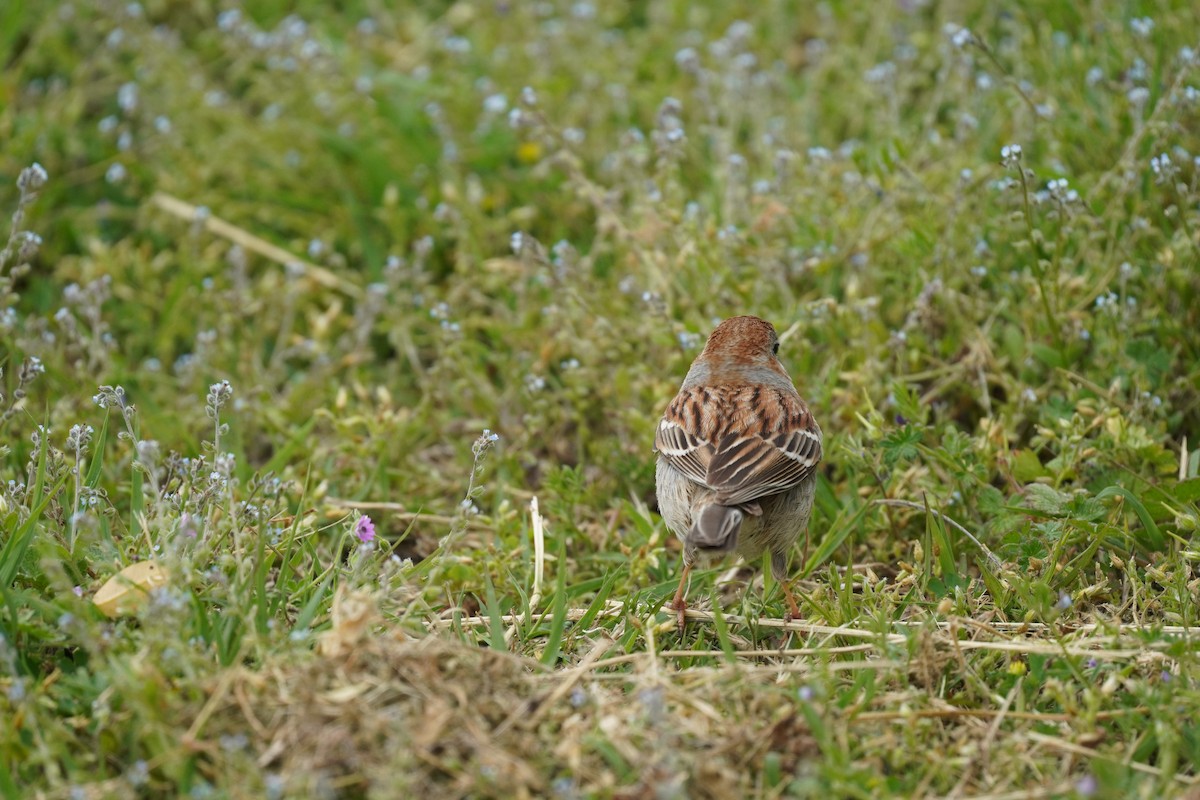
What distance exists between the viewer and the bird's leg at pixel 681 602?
4938 millimetres

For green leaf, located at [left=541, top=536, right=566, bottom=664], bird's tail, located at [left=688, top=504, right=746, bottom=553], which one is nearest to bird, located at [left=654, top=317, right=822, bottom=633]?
bird's tail, located at [left=688, top=504, right=746, bottom=553]

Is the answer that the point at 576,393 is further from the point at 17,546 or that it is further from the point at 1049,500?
the point at 17,546

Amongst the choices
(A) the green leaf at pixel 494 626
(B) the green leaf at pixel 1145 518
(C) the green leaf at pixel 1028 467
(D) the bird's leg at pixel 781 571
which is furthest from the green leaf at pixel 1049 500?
(A) the green leaf at pixel 494 626

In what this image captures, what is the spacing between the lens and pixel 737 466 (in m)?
4.97

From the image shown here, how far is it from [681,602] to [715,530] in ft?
1.66

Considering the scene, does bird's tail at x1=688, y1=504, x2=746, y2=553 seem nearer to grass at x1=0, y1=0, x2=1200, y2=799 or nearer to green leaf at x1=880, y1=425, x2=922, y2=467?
grass at x1=0, y1=0, x2=1200, y2=799

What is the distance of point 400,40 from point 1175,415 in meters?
6.25

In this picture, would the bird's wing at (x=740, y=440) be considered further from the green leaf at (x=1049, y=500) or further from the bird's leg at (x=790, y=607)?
the green leaf at (x=1049, y=500)

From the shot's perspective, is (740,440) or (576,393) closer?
(740,440)

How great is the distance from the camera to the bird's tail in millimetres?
4582

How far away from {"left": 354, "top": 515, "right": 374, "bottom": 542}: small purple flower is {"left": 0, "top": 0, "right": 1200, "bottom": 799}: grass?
1cm

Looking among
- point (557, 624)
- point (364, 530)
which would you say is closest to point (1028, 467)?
point (557, 624)

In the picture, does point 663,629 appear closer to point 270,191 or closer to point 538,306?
point 538,306

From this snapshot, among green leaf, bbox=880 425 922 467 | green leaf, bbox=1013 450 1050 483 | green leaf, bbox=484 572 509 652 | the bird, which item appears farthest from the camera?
green leaf, bbox=1013 450 1050 483
